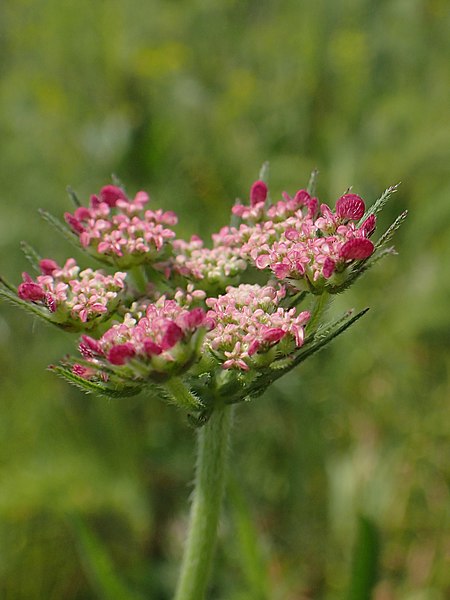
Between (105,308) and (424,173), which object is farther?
(424,173)

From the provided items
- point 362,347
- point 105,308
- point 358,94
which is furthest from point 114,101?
point 105,308

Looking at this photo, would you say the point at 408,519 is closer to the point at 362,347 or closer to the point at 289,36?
the point at 362,347

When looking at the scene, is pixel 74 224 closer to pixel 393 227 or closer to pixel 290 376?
pixel 393 227

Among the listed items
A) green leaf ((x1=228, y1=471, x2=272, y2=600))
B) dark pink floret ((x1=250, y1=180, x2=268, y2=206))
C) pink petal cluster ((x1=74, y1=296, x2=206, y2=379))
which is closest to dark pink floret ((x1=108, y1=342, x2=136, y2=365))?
pink petal cluster ((x1=74, y1=296, x2=206, y2=379))

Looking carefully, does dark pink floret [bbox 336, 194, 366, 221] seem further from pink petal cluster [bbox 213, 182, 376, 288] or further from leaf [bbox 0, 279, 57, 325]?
leaf [bbox 0, 279, 57, 325]

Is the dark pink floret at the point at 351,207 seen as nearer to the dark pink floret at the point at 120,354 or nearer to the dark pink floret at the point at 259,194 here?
the dark pink floret at the point at 259,194
